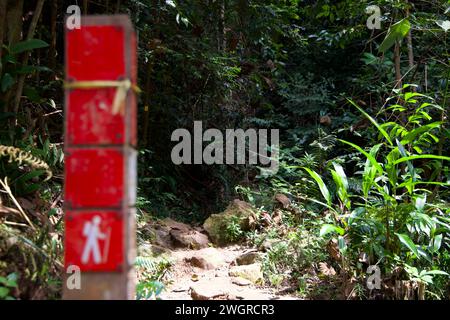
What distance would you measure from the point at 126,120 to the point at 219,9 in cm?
435

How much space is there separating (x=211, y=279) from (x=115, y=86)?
227 centimetres

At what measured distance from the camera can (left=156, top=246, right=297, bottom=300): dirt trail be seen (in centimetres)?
290

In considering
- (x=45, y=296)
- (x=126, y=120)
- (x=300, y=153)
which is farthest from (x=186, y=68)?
(x=126, y=120)

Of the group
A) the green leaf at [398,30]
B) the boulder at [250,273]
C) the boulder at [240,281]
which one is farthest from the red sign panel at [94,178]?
the green leaf at [398,30]

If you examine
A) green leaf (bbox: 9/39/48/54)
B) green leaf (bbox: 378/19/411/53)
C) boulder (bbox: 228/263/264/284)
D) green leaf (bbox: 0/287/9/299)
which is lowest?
boulder (bbox: 228/263/264/284)

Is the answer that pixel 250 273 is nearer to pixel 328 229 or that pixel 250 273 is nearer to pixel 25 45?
pixel 328 229

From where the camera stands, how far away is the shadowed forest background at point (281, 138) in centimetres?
287

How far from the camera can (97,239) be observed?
1.41 m

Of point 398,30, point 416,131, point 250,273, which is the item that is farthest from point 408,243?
point 398,30

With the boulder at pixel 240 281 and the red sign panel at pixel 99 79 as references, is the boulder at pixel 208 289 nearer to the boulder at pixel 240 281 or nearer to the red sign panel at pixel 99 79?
the boulder at pixel 240 281

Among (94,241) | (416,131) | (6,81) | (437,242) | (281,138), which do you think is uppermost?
(281,138)

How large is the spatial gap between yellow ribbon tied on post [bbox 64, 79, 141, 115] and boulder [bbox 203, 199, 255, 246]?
3053 millimetres

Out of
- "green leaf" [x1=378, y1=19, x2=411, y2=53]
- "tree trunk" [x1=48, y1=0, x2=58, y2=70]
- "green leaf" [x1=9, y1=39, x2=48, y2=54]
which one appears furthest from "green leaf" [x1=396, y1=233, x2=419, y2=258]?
"tree trunk" [x1=48, y1=0, x2=58, y2=70]

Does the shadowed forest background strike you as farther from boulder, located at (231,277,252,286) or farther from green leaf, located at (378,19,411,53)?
boulder, located at (231,277,252,286)
